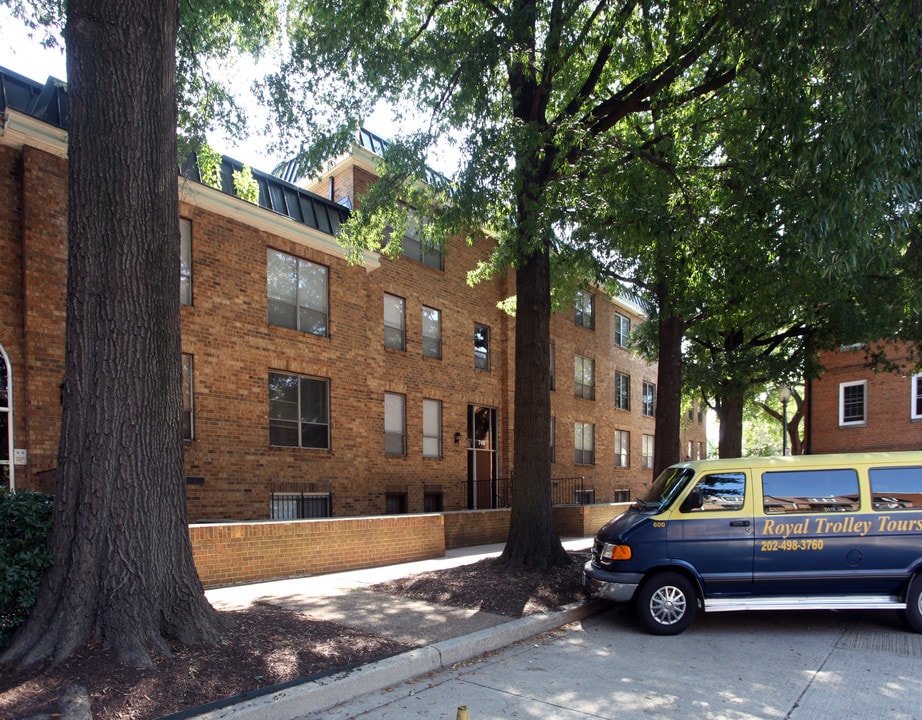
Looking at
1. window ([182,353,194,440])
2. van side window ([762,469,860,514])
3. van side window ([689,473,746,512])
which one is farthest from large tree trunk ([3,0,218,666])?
window ([182,353,194,440])

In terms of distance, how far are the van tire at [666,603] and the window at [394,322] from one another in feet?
34.1

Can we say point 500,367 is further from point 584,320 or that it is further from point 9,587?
point 9,587

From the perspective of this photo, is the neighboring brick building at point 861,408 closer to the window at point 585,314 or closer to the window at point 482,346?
the window at point 585,314

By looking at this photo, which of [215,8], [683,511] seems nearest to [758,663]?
[683,511]

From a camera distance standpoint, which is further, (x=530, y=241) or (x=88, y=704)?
(x=530, y=241)

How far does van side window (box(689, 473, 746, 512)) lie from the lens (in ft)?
23.4

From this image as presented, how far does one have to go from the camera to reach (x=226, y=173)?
1259cm

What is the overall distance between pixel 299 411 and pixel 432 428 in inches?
185

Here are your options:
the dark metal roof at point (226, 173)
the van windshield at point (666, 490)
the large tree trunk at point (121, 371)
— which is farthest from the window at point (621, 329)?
the large tree trunk at point (121, 371)

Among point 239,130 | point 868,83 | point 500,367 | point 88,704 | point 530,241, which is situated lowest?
point 88,704

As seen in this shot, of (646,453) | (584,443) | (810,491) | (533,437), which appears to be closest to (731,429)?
(584,443)

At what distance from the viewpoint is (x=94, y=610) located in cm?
471

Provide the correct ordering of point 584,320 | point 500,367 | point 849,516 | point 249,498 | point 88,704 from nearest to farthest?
point 88,704
point 849,516
point 249,498
point 500,367
point 584,320

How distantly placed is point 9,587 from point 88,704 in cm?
129
